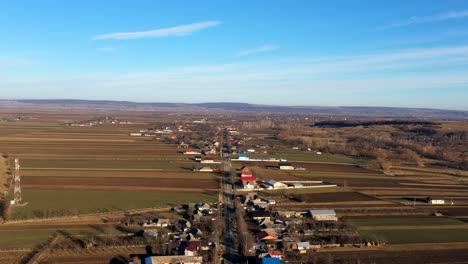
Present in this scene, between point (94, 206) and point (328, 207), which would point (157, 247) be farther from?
point (328, 207)

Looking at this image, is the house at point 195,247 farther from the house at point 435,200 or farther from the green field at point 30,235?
A: the house at point 435,200

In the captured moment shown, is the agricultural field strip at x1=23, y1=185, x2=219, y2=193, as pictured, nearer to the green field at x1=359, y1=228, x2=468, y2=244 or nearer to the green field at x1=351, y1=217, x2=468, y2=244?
the green field at x1=351, y1=217, x2=468, y2=244

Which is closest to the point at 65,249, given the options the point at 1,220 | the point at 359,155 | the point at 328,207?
the point at 1,220

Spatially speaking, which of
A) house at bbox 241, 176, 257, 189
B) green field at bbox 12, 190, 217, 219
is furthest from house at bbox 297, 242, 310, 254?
house at bbox 241, 176, 257, 189

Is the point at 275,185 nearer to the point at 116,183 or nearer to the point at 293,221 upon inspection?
the point at 293,221

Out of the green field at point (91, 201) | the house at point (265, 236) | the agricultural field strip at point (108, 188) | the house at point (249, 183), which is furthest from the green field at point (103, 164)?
the house at point (265, 236)

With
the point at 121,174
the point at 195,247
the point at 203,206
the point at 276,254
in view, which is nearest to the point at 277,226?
the point at 276,254

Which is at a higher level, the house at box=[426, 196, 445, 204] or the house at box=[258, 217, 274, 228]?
the house at box=[426, 196, 445, 204]
